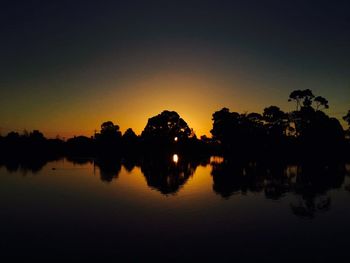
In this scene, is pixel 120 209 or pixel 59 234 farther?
pixel 120 209

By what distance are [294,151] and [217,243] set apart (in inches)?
2953

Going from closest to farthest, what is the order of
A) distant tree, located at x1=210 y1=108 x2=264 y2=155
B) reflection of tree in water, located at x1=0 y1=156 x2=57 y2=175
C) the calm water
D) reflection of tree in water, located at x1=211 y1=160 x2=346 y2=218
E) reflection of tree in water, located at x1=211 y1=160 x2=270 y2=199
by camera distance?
the calm water, reflection of tree in water, located at x1=211 y1=160 x2=346 y2=218, reflection of tree in water, located at x1=211 y1=160 x2=270 y2=199, reflection of tree in water, located at x1=0 y1=156 x2=57 y2=175, distant tree, located at x1=210 y1=108 x2=264 y2=155

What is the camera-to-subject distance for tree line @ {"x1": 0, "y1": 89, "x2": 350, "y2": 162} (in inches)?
3300

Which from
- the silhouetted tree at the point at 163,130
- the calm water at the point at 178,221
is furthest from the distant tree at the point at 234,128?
the calm water at the point at 178,221

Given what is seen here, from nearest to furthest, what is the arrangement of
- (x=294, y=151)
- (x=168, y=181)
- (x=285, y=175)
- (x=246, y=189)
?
(x=246, y=189) → (x=168, y=181) → (x=285, y=175) → (x=294, y=151)

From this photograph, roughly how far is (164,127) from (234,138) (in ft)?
102

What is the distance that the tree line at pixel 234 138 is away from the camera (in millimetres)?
83812

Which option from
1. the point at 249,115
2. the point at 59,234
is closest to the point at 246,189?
the point at 59,234

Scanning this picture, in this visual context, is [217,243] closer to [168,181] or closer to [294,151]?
[168,181]

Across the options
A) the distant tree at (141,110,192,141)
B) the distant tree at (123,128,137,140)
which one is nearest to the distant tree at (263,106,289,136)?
the distant tree at (141,110,192,141)

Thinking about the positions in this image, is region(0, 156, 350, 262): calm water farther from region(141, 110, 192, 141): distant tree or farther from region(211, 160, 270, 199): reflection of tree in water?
region(141, 110, 192, 141): distant tree

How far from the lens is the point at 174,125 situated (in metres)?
134

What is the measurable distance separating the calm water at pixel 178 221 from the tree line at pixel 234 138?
46116 millimetres

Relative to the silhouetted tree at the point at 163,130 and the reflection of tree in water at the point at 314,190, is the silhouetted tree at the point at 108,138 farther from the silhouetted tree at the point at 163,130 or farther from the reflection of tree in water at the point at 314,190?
the reflection of tree in water at the point at 314,190
